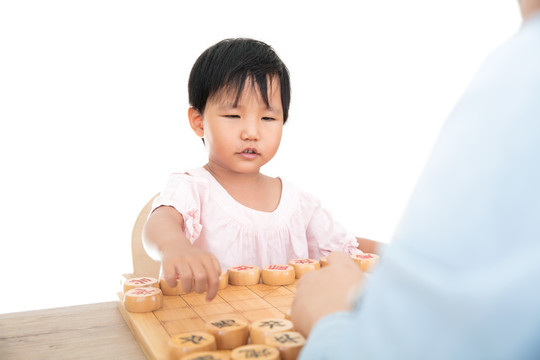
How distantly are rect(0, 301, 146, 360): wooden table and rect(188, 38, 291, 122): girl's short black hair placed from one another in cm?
64

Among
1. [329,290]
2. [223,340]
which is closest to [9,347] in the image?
[223,340]

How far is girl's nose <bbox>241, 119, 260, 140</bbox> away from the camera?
1.25 m

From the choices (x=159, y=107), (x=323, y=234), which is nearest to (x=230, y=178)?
(x=323, y=234)

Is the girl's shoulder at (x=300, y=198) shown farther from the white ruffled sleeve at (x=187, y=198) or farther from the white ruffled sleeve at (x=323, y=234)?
the white ruffled sleeve at (x=187, y=198)

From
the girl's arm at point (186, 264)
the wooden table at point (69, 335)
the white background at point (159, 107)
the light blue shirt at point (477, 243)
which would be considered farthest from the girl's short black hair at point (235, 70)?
the white background at point (159, 107)

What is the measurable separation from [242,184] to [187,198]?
25 centimetres

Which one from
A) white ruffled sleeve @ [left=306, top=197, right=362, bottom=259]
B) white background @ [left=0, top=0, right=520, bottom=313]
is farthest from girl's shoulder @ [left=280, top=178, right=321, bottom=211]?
white background @ [left=0, top=0, right=520, bottom=313]

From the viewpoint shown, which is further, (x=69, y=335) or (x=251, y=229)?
(x=251, y=229)

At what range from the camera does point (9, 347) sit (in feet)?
2.25

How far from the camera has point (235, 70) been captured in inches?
49.9

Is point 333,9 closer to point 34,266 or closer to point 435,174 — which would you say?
point 34,266

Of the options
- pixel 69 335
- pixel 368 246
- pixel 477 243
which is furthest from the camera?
pixel 368 246

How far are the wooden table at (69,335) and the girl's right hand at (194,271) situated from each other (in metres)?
0.11

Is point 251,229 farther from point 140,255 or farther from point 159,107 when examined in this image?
point 159,107
